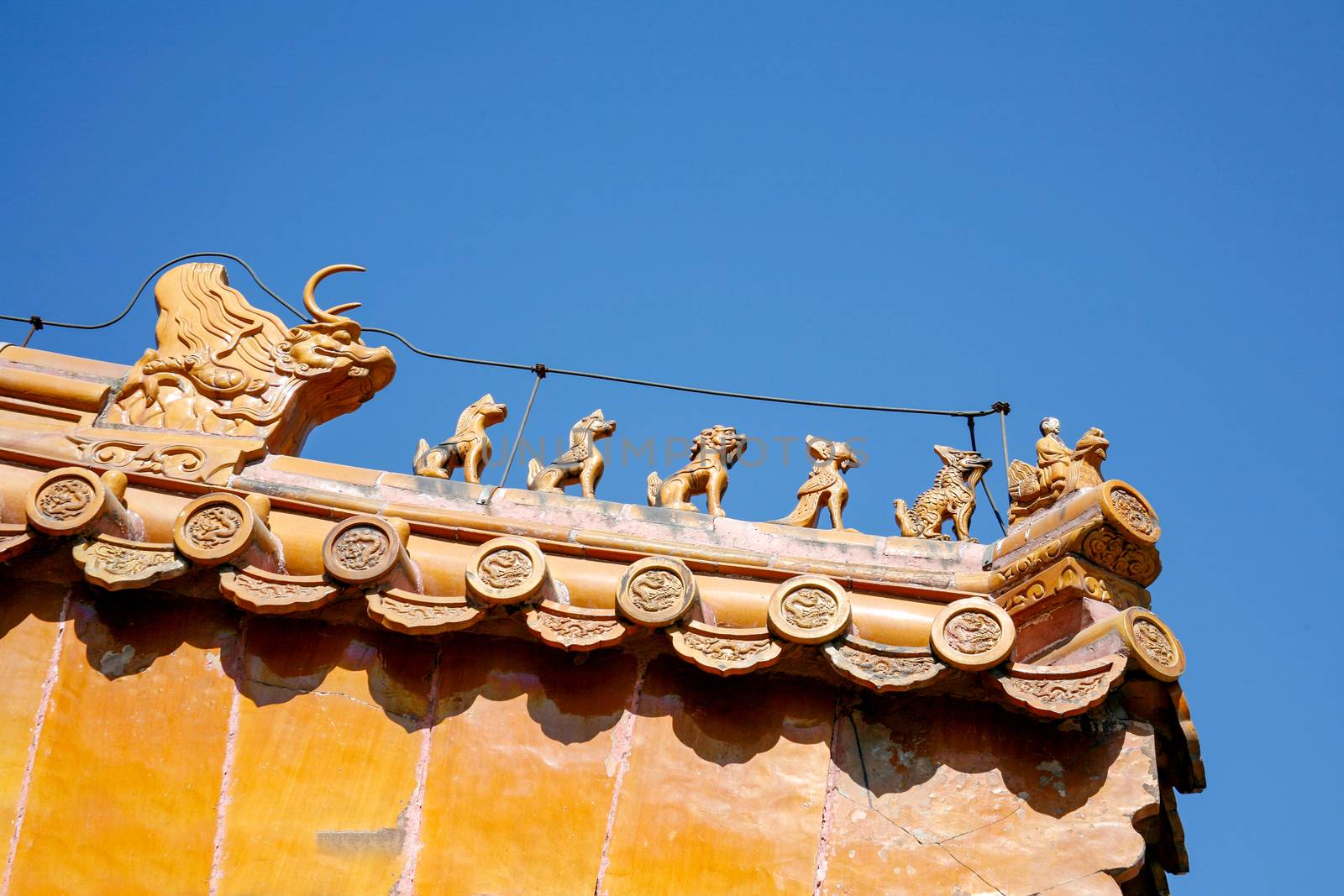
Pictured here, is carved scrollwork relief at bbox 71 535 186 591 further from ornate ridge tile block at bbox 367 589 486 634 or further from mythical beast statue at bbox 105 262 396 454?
mythical beast statue at bbox 105 262 396 454

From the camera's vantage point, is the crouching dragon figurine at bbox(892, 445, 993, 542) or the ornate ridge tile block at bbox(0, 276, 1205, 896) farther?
Result: the crouching dragon figurine at bbox(892, 445, 993, 542)

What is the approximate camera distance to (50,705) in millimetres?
9648

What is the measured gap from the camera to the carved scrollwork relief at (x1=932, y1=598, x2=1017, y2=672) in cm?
945

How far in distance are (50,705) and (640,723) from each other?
10.3 ft

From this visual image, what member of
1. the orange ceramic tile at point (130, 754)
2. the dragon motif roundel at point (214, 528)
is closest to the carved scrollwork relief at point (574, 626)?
the dragon motif roundel at point (214, 528)

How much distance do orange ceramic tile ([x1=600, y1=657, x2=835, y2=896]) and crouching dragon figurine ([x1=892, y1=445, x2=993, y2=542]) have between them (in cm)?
166

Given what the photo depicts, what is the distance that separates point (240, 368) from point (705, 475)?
306 cm

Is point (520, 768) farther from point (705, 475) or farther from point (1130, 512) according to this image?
point (1130, 512)

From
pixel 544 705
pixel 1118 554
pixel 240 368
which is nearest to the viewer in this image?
pixel 544 705

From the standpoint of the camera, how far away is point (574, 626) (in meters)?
9.65

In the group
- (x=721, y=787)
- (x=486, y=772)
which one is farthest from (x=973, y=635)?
(x=486, y=772)

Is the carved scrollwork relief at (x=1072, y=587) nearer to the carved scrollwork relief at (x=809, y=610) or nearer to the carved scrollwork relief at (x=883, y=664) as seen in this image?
the carved scrollwork relief at (x=883, y=664)

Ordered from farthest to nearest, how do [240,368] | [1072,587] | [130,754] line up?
[240,368], [1072,587], [130,754]

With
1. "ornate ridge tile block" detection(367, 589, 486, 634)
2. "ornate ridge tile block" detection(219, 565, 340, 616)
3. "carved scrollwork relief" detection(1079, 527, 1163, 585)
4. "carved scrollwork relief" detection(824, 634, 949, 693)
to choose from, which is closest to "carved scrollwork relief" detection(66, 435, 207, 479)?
"ornate ridge tile block" detection(219, 565, 340, 616)
